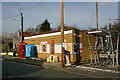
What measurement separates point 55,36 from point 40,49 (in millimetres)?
4258

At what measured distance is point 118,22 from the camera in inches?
1404

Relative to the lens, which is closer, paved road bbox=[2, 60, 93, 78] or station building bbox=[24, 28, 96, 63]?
paved road bbox=[2, 60, 93, 78]

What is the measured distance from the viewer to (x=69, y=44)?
19.5 m

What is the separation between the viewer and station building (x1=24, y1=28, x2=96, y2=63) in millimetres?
19219

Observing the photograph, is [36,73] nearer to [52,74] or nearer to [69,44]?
[52,74]

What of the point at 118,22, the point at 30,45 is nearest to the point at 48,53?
the point at 30,45

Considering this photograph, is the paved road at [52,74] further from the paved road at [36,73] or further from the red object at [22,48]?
the red object at [22,48]

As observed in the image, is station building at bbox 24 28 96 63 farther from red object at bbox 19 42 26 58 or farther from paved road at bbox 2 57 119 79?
paved road at bbox 2 57 119 79

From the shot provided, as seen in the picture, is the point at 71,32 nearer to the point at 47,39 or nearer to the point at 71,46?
the point at 71,46

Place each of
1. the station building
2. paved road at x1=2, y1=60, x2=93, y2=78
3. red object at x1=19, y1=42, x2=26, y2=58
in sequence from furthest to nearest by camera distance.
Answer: red object at x1=19, y1=42, x2=26, y2=58 < the station building < paved road at x1=2, y1=60, x2=93, y2=78

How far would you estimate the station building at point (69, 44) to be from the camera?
63.1 feet

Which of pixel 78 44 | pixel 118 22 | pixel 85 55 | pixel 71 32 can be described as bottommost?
pixel 85 55

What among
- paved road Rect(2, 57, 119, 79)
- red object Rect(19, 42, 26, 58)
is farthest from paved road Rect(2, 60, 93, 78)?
red object Rect(19, 42, 26, 58)

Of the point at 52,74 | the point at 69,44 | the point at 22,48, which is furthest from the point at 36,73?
the point at 22,48
